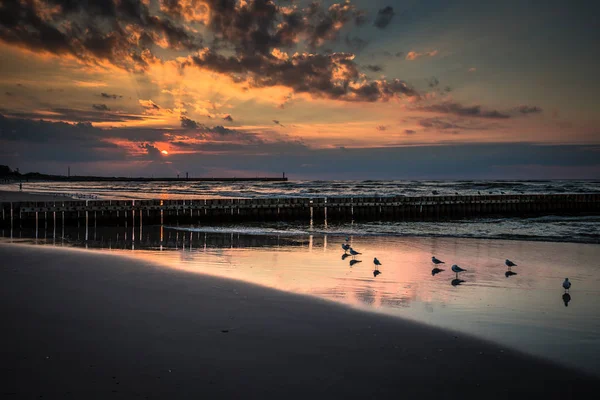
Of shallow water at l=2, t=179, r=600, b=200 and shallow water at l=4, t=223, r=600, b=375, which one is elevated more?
shallow water at l=2, t=179, r=600, b=200

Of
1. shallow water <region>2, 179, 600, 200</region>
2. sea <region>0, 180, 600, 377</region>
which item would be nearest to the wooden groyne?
sea <region>0, 180, 600, 377</region>

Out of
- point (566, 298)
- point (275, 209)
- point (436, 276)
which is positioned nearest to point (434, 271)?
point (436, 276)

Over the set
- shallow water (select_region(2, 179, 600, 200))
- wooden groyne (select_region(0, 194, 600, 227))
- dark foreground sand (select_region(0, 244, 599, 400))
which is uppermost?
shallow water (select_region(2, 179, 600, 200))

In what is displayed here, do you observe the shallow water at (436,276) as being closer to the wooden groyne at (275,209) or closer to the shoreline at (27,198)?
the wooden groyne at (275,209)

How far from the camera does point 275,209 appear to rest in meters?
45.4

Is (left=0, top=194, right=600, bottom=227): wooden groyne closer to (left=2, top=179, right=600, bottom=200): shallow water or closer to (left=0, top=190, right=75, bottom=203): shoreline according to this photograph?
(left=0, top=190, right=75, bottom=203): shoreline

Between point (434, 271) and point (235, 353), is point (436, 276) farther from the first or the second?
point (235, 353)

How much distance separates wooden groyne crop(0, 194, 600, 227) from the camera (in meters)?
35.4

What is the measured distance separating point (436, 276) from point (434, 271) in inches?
31.0

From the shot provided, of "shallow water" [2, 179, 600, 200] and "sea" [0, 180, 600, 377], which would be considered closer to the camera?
"sea" [0, 180, 600, 377]

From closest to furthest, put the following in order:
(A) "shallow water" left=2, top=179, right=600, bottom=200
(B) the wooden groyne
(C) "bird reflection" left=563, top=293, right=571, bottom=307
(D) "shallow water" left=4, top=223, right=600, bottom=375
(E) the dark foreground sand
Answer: (E) the dark foreground sand
(D) "shallow water" left=4, top=223, right=600, bottom=375
(C) "bird reflection" left=563, top=293, right=571, bottom=307
(B) the wooden groyne
(A) "shallow water" left=2, top=179, right=600, bottom=200

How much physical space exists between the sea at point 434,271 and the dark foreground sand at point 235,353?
3.23ft

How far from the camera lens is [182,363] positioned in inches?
275

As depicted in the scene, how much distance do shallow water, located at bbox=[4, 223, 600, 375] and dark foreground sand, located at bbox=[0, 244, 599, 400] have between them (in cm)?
102
